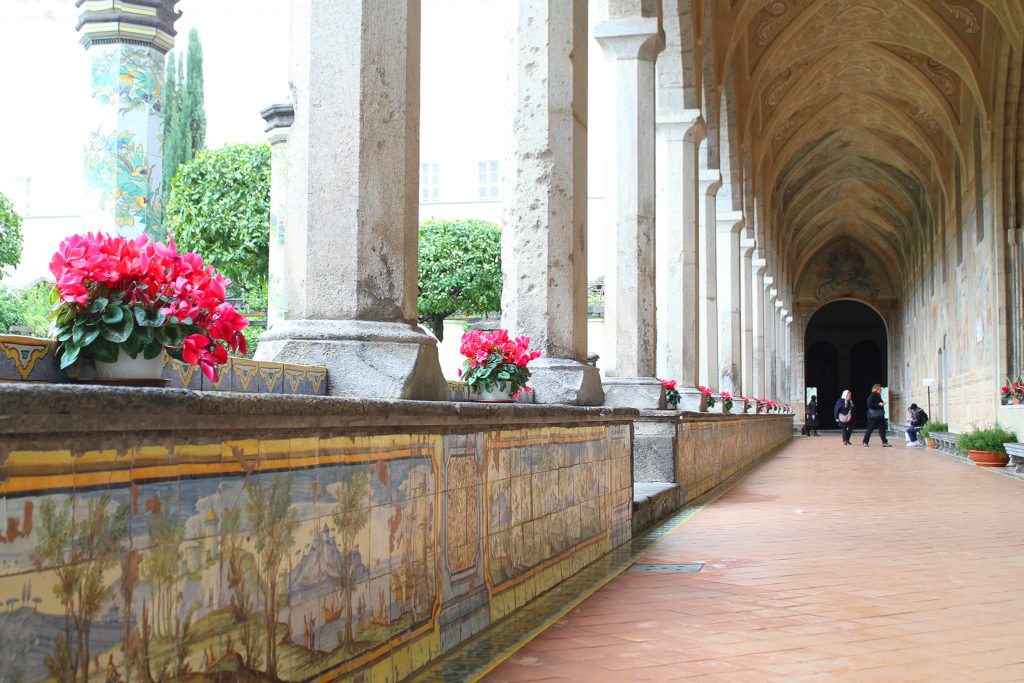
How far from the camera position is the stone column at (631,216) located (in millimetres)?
8922

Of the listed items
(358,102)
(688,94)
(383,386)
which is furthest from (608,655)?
(688,94)

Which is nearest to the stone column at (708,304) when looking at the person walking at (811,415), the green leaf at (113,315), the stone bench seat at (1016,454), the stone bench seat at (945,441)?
the stone bench seat at (1016,454)

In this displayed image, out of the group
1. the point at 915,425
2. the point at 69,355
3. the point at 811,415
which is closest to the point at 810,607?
the point at 69,355

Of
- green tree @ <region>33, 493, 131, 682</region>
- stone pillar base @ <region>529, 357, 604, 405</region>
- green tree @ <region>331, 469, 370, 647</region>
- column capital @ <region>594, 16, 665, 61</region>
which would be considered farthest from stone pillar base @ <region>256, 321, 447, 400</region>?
column capital @ <region>594, 16, 665, 61</region>

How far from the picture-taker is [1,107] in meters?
23.6

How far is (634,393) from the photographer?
28.8ft

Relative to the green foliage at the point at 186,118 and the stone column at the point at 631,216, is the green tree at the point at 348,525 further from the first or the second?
the green foliage at the point at 186,118

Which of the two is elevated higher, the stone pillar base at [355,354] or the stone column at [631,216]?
the stone column at [631,216]

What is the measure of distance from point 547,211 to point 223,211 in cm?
1539

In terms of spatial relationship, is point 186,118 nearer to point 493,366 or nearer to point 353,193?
point 493,366

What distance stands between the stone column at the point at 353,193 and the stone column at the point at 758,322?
73.4ft

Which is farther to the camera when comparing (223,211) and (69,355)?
(223,211)

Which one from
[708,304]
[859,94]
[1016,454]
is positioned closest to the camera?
[1016,454]

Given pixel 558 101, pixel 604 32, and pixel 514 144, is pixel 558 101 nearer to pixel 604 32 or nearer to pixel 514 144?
pixel 514 144
